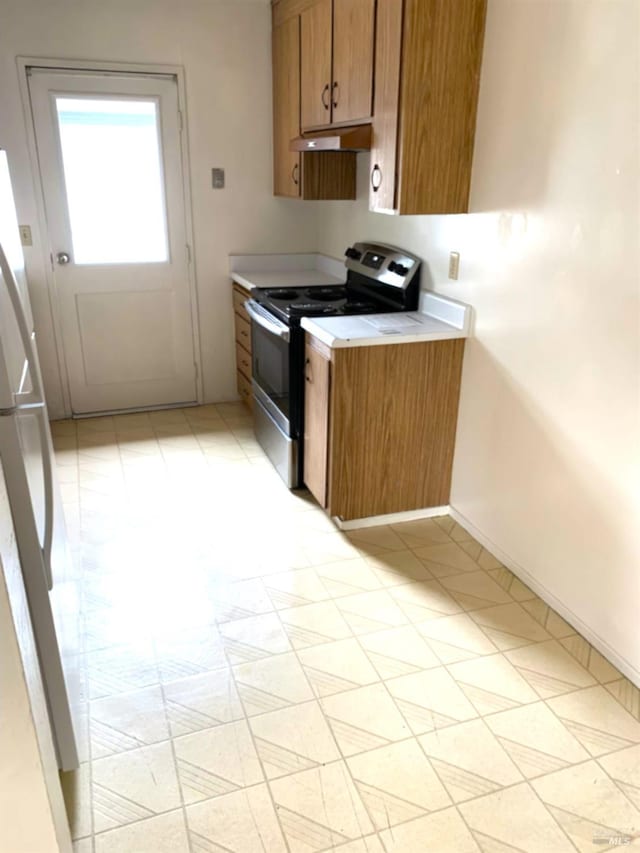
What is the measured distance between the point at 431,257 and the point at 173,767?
2.23 m

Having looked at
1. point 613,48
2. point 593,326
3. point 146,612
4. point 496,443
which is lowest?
point 146,612

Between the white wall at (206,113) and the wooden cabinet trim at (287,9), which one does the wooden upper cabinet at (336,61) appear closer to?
the wooden cabinet trim at (287,9)

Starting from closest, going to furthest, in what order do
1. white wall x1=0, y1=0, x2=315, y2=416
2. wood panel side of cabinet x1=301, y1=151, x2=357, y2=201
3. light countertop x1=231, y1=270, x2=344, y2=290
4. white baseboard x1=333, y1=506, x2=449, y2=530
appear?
white baseboard x1=333, y1=506, x2=449, y2=530 < white wall x1=0, y1=0, x2=315, y2=416 < wood panel side of cabinet x1=301, y1=151, x2=357, y2=201 < light countertop x1=231, y1=270, x2=344, y2=290

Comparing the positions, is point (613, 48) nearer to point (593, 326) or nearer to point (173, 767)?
point (593, 326)

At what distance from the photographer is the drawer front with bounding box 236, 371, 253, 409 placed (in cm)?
403

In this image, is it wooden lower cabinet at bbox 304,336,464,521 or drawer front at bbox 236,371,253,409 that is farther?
drawer front at bbox 236,371,253,409

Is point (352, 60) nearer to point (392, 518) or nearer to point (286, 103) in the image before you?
point (286, 103)

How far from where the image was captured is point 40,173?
3.54 meters

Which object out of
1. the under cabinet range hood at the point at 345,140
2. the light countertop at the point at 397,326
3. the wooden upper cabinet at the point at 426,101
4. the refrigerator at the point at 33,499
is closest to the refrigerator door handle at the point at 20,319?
the refrigerator at the point at 33,499

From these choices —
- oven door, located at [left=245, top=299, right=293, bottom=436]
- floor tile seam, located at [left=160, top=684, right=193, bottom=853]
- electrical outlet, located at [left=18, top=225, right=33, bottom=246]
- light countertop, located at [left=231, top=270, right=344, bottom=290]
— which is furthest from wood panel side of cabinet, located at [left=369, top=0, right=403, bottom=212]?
electrical outlet, located at [left=18, top=225, right=33, bottom=246]

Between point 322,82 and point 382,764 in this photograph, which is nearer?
point 382,764

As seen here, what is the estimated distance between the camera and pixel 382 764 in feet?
5.52

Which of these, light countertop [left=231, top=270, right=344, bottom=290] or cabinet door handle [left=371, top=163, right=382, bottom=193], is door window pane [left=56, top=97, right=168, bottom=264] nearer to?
light countertop [left=231, top=270, right=344, bottom=290]

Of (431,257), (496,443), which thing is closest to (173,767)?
(496,443)
